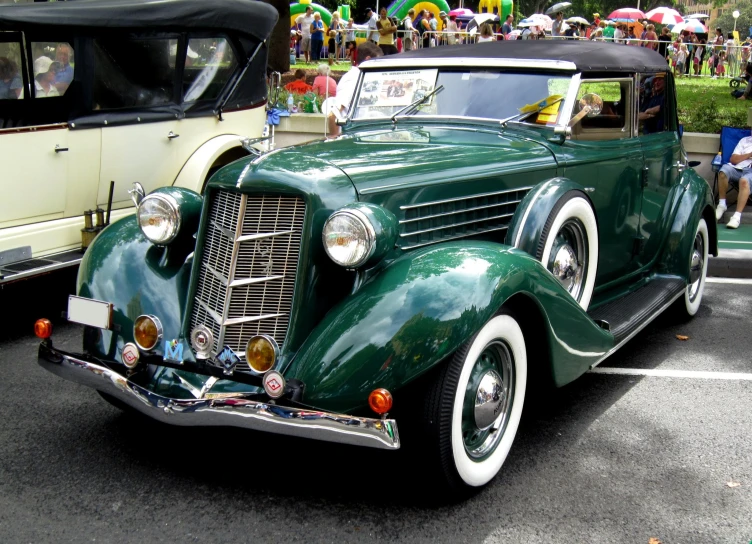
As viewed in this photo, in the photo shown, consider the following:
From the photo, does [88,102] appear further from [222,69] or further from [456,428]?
[456,428]

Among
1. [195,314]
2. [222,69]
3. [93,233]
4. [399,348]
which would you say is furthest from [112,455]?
[222,69]

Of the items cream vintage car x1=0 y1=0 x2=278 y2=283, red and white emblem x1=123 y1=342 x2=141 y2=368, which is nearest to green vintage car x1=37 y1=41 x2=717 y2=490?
red and white emblem x1=123 y1=342 x2=141 y2=368

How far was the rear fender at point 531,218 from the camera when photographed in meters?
3.70

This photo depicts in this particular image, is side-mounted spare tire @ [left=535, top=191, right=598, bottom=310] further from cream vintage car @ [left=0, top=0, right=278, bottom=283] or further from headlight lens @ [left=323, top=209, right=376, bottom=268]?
cream vintage car @ [left=0, top=0, right=278, bottom=283]

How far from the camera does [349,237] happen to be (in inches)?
120

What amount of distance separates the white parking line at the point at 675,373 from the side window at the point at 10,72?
14.2 feet

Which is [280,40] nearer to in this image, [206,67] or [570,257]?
[206,67]

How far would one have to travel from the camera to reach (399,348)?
2824 millimetres

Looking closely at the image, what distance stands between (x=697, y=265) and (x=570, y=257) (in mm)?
2090

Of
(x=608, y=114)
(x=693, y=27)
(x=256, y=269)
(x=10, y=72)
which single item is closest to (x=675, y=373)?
(x=608, y=114)

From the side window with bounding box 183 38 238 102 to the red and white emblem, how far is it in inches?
147

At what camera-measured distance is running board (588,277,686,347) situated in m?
4.21

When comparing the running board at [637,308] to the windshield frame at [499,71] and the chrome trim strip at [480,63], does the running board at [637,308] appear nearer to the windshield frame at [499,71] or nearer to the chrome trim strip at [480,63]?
the windshield frame at [499,71]

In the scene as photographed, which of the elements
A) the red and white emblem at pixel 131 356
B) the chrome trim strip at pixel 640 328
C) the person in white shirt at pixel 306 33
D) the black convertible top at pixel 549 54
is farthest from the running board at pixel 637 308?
the person in white shirt at pixel 306 33
